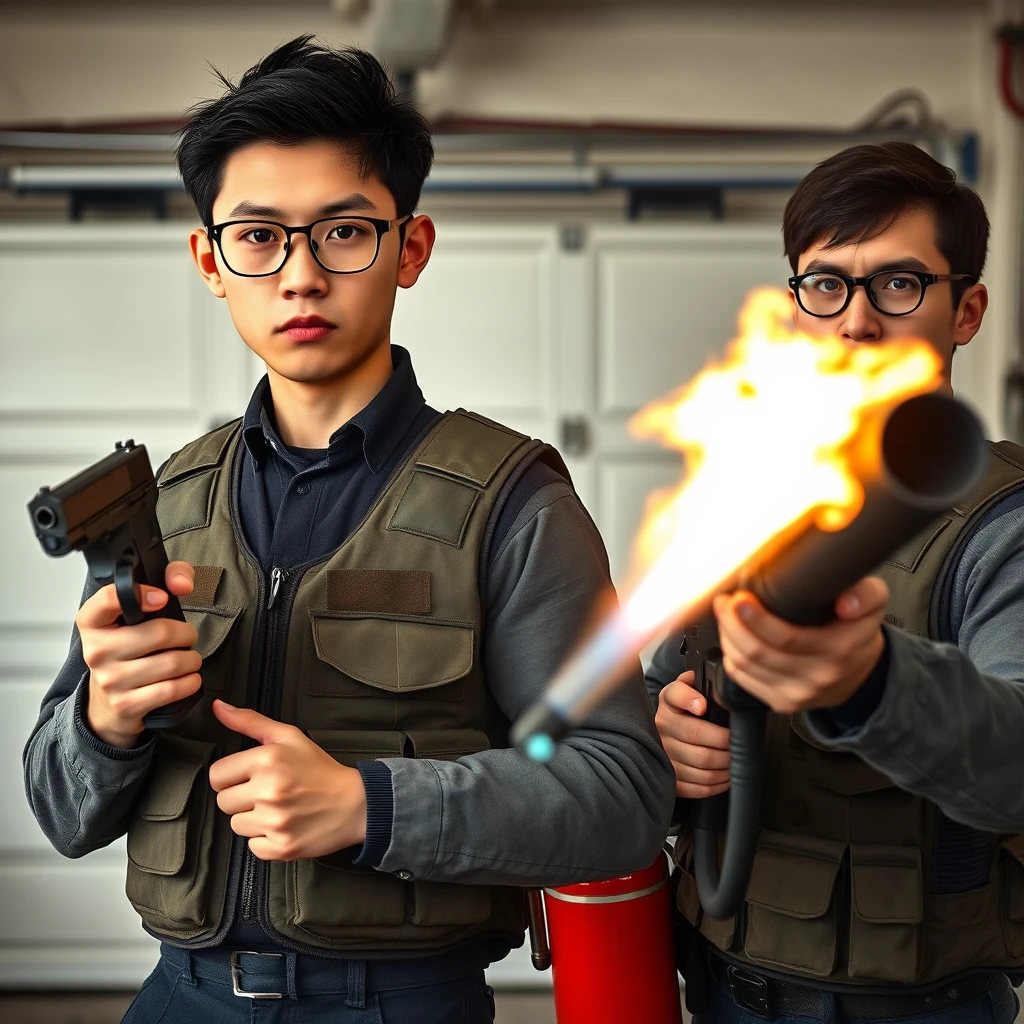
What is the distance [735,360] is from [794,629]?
0.73 ft

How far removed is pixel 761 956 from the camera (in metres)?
1.19

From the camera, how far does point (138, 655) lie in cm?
94

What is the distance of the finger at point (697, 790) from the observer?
40.6 inches

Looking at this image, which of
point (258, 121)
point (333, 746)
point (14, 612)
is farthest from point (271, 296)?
point (14, 612)

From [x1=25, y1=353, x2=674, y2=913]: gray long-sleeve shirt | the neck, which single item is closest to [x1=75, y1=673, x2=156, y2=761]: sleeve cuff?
[x1=25, y1=353, x2=674, y2=913]: gray long-sleeve shirt

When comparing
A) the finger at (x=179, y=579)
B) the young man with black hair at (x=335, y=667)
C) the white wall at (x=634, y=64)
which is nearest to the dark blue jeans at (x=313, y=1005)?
the young man with black hair at (x=335, y=667)

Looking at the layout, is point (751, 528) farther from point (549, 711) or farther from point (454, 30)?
point (454, 30)

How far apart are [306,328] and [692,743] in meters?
0.52

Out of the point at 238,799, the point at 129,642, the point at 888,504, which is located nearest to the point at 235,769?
the point at 238,799

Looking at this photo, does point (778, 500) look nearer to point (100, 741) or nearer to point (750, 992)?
point (100, 741)

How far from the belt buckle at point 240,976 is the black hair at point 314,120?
693mm

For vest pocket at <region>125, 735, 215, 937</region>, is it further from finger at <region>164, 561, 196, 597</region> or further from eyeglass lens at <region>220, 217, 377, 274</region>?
eyeglass lens at <region>220, 217, 377, 274</region>

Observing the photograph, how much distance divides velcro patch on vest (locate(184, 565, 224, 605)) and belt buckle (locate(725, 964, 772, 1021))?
662 mm

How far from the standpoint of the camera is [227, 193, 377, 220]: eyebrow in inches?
43.1
